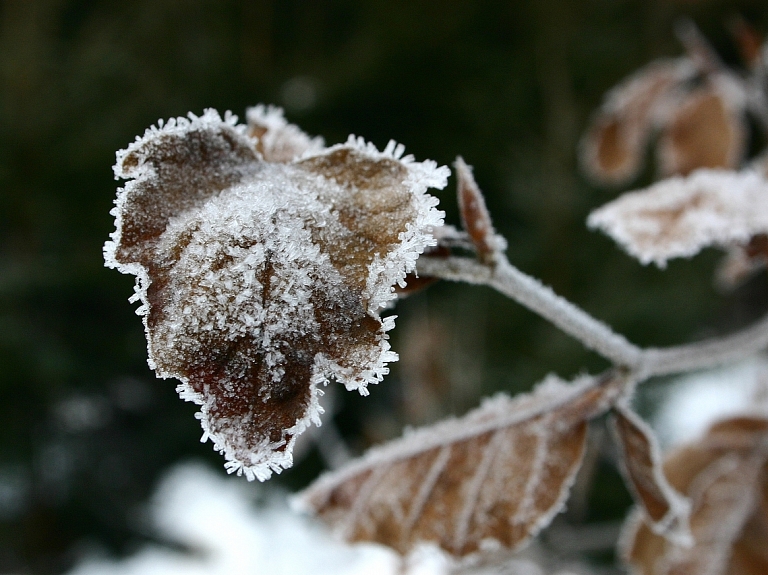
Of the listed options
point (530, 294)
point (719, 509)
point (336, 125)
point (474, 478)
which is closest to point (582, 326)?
point (530, 294)

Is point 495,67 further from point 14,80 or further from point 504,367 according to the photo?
point 14,80

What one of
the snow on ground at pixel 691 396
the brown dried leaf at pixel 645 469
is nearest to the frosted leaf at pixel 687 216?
the brown dried leaf at pixel 645 469

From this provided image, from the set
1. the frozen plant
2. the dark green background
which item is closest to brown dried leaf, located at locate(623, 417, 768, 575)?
the frozen plant

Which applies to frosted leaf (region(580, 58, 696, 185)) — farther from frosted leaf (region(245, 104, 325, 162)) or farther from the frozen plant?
frosted leaf (region(245, 104, 325, 162))

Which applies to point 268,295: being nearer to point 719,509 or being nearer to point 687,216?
point 687,216

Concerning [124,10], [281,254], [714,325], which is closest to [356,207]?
[281,254]

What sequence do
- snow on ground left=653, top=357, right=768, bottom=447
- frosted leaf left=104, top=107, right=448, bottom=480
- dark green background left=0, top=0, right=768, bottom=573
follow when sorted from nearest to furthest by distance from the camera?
frosted leaf left=104, top=107, right=448, bottom=480 → snow on ground left=653, top=357, right=768, bottom=447 → dark green background left=0, top=0, right=768, bottom=573

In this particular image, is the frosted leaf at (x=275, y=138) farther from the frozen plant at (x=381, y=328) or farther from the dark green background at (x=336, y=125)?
the dark green background at (x=336, y=125)

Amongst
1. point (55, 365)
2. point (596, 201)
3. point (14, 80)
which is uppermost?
point (14, 80)
